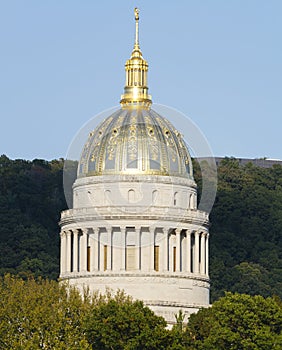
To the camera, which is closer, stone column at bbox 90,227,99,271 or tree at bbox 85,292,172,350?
tree at bbox 85,292,172,350

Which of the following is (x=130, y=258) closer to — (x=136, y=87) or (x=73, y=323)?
(x=136, y=87)

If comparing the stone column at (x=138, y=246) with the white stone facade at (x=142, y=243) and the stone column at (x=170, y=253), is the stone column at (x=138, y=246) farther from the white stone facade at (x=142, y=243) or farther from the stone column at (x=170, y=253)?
the stone column at (x=170, y=253)

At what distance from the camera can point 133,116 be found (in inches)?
7761

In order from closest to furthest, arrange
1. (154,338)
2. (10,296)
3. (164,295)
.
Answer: (154,338), (10,296), (164,295)

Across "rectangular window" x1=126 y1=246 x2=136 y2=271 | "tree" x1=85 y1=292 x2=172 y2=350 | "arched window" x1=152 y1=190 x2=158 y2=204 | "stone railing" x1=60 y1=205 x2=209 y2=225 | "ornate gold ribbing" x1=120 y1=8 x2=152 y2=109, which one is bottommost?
"tree" x1=85 y1=292 x2=172 y2=350

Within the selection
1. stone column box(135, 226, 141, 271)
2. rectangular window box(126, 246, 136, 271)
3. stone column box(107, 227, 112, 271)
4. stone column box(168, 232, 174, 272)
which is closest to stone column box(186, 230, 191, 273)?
stone column box(168, 232, 174, 272)

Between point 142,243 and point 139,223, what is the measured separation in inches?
57.5

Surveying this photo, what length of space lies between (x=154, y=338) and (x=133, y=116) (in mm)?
44207

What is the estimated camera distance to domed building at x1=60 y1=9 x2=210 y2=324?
19025 cm

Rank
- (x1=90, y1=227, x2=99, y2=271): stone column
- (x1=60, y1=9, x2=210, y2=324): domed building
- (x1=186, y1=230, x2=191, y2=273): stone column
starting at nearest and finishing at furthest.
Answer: (x1=60, y1=9, x2=210, y2=324): domed building
(x1=90, y1=227, x2=99, y2=271): stone column
(x1=186, y1=230, x2=191, y2=273): stone column

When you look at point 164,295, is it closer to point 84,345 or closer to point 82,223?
point 82,223

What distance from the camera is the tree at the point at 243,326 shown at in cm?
15738

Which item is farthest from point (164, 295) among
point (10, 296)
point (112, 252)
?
point (10, 296)

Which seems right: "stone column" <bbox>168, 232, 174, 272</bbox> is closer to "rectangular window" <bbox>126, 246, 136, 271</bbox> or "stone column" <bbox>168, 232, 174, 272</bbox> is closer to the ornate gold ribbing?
"rectangular window" <bbox>126, 246, 136, 271</bbox>
